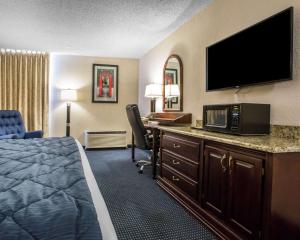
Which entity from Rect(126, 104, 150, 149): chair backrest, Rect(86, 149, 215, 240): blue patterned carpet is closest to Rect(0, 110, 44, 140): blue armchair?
Rect(86, 149, 215, 240): blue patterned carpet

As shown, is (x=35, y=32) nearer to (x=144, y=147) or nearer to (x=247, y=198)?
(x=144, y=147)

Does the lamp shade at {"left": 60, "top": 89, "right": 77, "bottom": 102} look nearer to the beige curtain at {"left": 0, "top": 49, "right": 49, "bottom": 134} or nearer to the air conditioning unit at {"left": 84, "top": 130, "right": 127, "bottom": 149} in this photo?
the beige curtain at {"left": 0, "top": 49, "right": 49, "bottom": 134}

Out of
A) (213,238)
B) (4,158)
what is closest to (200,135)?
(213,238)

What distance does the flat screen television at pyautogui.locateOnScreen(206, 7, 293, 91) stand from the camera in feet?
5.62

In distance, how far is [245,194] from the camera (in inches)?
60.3

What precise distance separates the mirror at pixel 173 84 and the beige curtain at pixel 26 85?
2.93m

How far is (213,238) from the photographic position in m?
1.83

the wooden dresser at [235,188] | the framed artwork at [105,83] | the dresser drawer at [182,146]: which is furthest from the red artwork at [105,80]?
the wooden dresser at [235,188]

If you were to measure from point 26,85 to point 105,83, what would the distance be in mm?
1759

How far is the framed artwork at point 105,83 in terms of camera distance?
5.68m

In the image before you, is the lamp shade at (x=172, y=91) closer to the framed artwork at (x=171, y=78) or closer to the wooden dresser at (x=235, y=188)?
the framed artwork at (x=171, y=78)

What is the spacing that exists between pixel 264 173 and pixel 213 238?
0.79 meters

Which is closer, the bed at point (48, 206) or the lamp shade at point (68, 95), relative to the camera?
the bed at point (48, 206)

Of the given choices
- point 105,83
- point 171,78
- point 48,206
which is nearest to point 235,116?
point 48,206
